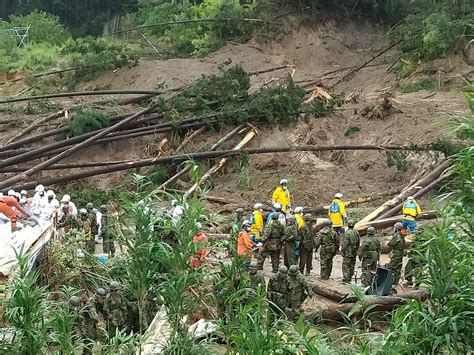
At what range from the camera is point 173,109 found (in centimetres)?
2262

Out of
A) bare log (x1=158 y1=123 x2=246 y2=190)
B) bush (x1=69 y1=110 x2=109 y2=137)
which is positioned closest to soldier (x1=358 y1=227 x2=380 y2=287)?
bare log (x1=158 y1=123 x2=246 y2=190)

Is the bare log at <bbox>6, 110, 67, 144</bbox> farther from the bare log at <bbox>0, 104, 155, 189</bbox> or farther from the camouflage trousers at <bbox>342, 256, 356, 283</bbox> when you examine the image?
the camouflage trousers at <bbox>342, 256, 356, 283</bbox>

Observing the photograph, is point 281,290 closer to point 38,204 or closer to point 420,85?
point 38,204

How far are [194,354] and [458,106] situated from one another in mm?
15675

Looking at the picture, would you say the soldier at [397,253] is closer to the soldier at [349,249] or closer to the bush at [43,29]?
the soldier at [349,249]

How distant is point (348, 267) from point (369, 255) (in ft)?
2.17

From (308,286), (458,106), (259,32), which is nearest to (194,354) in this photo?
(308,286)

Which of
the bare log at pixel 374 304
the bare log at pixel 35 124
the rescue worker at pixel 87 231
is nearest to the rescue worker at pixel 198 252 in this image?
the bare log at pixel 374 304

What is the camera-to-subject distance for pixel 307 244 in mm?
13406

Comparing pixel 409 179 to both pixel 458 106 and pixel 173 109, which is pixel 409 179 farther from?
pixel 173 109

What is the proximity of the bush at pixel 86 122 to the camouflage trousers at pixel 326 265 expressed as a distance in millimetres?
10514

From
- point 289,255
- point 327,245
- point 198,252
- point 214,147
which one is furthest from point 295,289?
point 214,147

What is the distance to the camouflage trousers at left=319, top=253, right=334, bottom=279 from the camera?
13.2m

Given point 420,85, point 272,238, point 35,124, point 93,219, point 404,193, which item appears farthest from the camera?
point 420,85
